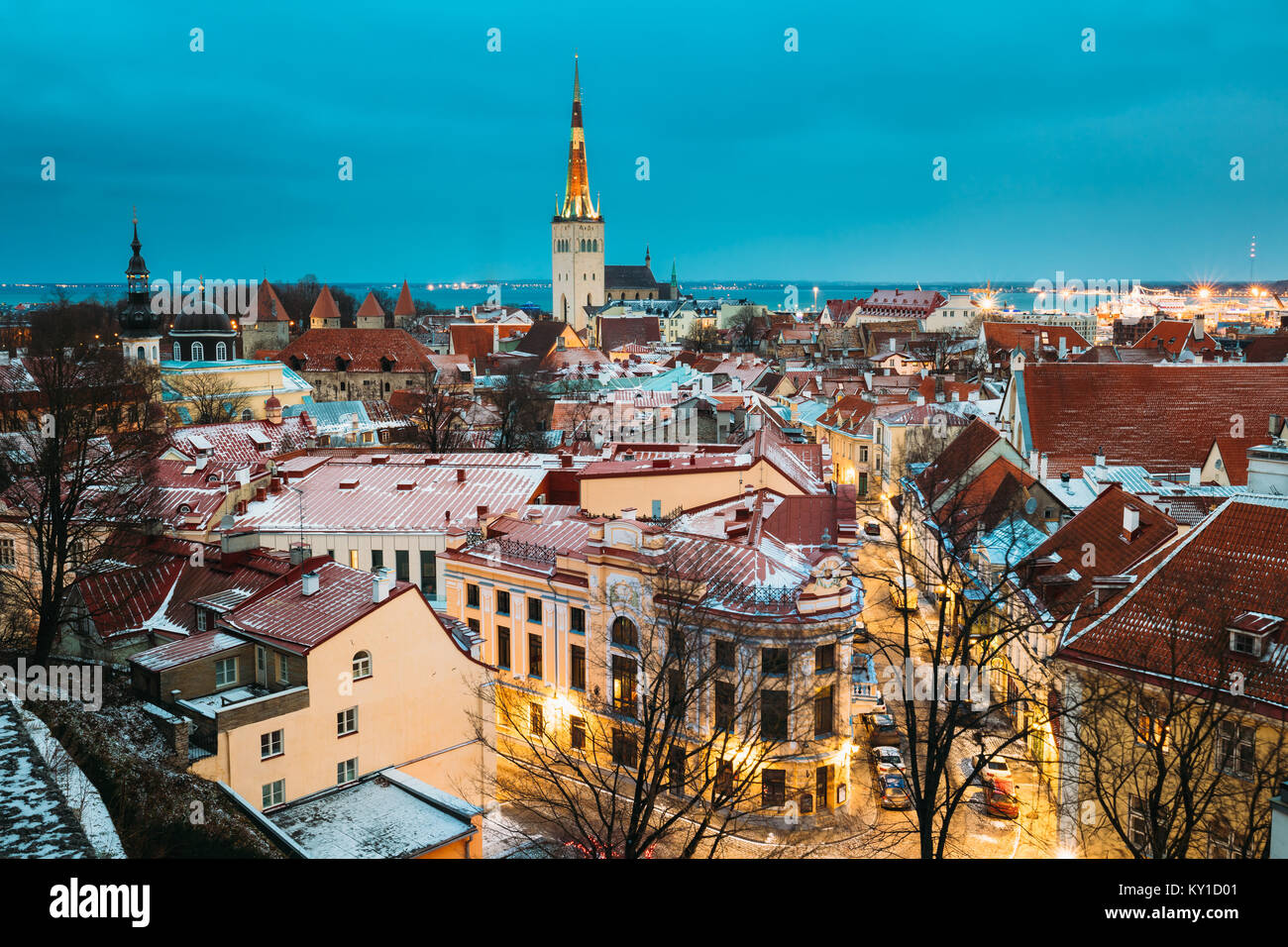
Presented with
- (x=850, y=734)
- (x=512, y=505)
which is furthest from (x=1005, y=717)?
(x=512, y=505)

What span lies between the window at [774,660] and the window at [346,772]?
7.65 metres

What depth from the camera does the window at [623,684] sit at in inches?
909

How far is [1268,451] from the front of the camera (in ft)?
84.8

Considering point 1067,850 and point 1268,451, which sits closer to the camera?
point 1067,850

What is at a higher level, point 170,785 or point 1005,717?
point 170,785

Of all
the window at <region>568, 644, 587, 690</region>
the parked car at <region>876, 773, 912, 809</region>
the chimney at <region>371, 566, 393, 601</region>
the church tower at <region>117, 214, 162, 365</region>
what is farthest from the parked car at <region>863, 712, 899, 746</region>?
the church tower at <region>117, 214, 162, 365</region>

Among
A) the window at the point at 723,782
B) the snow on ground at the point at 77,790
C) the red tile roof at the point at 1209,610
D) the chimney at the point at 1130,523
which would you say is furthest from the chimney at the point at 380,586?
the chimney at the point at 1130,523

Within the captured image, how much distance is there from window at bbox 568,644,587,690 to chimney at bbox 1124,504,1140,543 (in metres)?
11.8

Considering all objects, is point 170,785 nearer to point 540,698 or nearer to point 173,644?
point 173,644

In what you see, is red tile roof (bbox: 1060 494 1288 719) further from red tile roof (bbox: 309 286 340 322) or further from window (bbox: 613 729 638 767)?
red tile roof (bbox: 309 286 340 322)

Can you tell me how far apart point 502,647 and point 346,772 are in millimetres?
7274

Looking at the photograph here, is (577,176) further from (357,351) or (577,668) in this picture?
(577,668)

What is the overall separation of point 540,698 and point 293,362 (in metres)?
61.8

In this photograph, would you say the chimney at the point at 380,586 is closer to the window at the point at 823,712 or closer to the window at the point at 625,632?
the window at the point at 625,632
